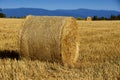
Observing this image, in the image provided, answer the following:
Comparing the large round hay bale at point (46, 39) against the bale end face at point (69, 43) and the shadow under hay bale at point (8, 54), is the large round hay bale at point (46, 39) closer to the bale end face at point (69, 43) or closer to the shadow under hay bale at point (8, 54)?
the bale end face at point (69, 43)

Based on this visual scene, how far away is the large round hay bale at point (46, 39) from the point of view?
816 centimetres

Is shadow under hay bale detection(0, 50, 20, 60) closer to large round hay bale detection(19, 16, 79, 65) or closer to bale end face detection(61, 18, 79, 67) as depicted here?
large round hay bale detection(19, 16, 79, 65)

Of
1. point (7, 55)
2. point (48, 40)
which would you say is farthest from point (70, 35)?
point (7, 55)

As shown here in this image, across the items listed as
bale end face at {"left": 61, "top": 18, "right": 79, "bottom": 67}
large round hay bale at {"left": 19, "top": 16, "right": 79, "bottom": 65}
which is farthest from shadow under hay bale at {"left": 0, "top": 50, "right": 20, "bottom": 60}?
bale end face at {"left": 61, "top": 18, "right": 79, "bottom": 67}

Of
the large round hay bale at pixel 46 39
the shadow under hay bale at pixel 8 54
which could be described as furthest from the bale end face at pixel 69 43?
the shadow under hay bale at pixel 8 54

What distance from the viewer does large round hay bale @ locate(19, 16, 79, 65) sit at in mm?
8156

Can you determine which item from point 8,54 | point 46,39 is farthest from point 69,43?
point 8,54

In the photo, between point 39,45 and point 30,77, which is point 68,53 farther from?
point 30,77

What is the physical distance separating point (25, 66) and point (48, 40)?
37.7 inches

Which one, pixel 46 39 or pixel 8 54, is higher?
pixel 46 39

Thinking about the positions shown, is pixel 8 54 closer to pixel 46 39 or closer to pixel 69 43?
pixel 69 43

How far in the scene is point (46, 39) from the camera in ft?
26.8

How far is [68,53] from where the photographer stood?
8906 mm

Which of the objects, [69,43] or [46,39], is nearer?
[46,39]
